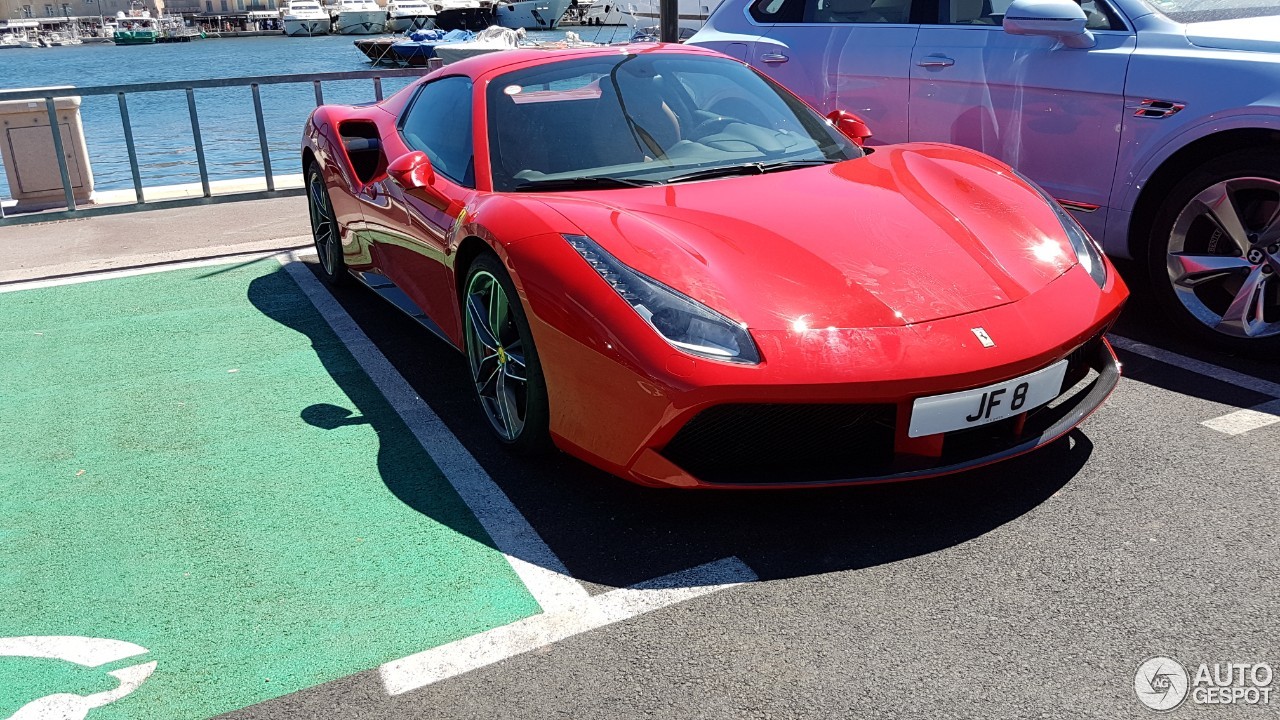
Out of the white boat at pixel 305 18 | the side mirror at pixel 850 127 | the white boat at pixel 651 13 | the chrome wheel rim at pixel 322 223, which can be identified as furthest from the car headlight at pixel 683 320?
the white boat at pixel 305 18

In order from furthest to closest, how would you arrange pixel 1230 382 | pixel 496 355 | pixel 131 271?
pixel 131 271 → pixel 1230 382 → pixel 496 355

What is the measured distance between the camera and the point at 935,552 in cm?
271

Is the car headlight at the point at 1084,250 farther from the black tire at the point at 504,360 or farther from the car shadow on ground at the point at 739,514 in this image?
the black tire at the point at 504,360

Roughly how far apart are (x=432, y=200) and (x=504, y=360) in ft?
2.75

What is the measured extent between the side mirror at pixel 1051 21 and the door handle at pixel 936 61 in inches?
20.1

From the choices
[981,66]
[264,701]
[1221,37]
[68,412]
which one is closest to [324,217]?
[68,412]

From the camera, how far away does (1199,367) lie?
13.0 feet

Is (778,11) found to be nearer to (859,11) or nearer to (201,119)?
(859,11)

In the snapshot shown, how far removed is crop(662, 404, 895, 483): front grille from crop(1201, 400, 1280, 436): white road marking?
146 cm

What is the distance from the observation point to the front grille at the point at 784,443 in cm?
261

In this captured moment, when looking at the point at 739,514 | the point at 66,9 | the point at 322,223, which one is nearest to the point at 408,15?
the point at 66,9

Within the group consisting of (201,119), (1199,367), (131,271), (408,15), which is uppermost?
(1199,367)

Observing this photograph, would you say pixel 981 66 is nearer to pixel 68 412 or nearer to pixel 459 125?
pixel 459 125

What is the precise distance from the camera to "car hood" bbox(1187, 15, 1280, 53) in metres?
3.84
